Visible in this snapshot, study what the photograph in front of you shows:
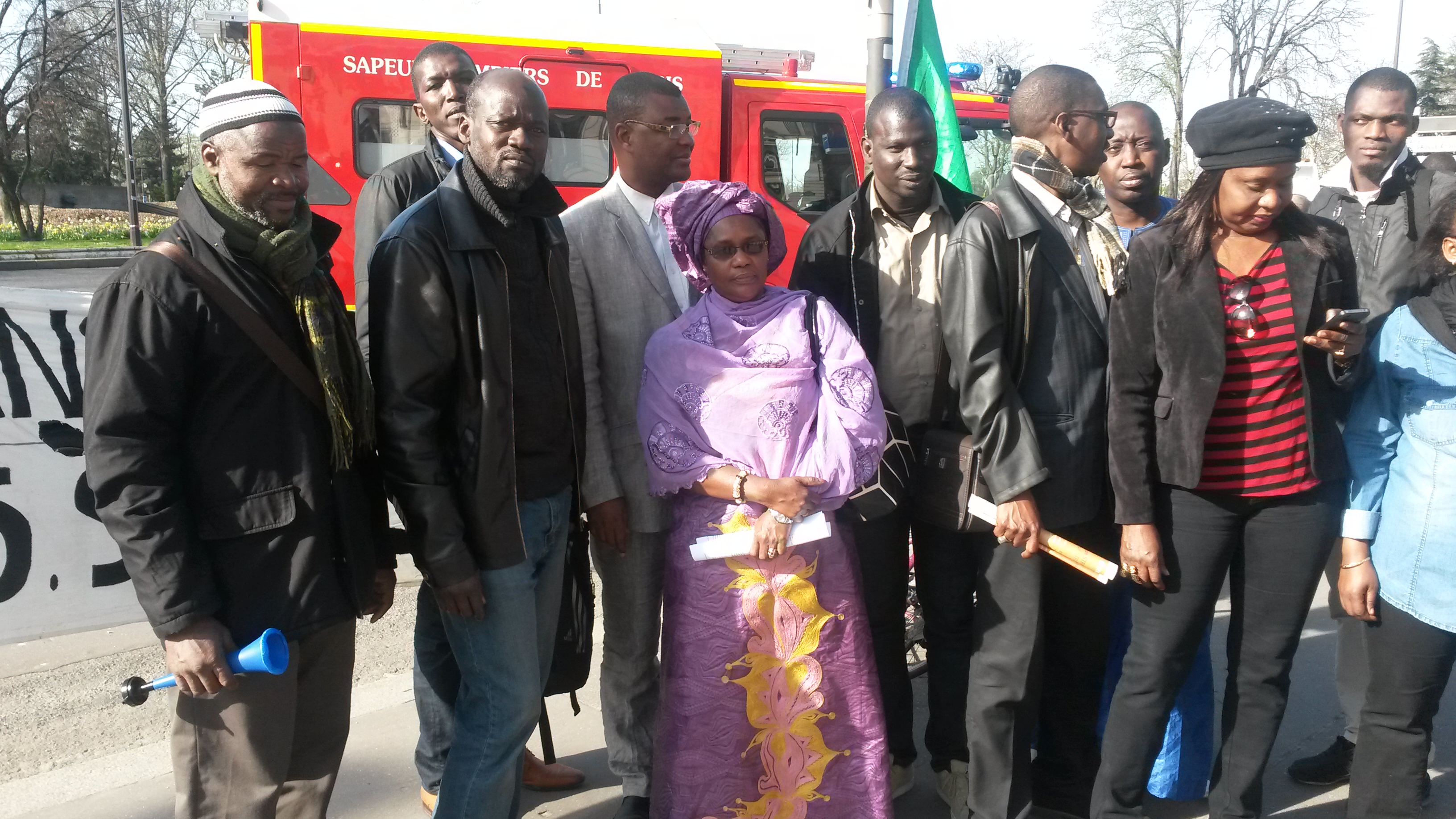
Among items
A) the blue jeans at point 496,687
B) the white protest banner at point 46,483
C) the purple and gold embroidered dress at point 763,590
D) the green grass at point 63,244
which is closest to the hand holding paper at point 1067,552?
the purple and gold embroidered dress at point 763,590

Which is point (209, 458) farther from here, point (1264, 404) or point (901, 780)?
point (1264, 404)

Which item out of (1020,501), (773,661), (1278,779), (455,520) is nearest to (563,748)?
Result: (773,661)

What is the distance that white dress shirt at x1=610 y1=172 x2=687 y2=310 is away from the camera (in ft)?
10.1

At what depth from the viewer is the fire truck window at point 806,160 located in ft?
27.7

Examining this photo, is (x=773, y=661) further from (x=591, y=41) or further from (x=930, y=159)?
(x=591, y=41)

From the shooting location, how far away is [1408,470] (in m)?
2.80

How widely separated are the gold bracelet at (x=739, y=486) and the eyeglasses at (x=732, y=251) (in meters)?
0.56

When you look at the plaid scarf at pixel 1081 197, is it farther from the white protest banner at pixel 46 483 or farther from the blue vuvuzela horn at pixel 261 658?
the white protest banner at pixel 46 483

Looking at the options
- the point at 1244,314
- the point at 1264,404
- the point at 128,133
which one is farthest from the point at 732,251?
the point at 128,133

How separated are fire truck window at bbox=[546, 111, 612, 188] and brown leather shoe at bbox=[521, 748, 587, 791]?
17.7ft

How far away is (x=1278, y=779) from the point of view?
3441 mm

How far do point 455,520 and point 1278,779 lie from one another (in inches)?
108

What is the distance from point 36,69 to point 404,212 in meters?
37.9

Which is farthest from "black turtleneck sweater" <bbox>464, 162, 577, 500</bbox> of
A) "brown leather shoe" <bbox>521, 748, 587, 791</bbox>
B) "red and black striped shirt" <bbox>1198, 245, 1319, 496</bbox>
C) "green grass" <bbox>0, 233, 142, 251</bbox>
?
"green grass" <bbox>0, 233, 142, 251</bbox>
